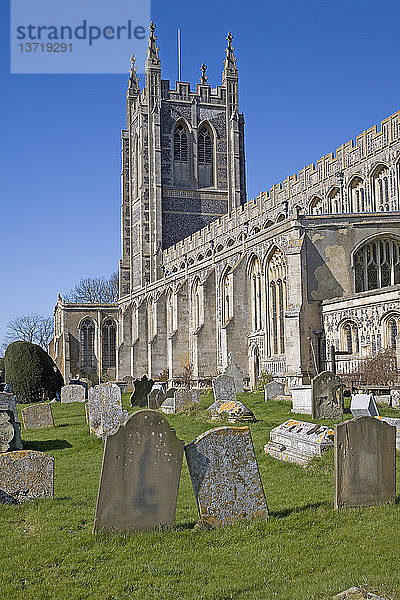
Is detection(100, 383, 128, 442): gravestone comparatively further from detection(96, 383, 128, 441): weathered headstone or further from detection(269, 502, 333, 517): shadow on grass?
detection(269, 502, 333, 517): shadow on grass

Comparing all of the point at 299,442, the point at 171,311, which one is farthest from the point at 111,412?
the point at 171,311

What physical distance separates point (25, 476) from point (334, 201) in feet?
93.3

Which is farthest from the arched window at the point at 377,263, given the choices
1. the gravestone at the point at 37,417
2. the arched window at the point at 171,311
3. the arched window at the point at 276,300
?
the arched window at the point at 171,311

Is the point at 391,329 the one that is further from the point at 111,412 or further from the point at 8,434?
the point at 8,434

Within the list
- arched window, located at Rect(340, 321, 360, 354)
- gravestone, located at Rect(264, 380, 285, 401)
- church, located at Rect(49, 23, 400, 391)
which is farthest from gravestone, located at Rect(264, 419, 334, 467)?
arched window, located at Rect(340, 321, 360, 354)

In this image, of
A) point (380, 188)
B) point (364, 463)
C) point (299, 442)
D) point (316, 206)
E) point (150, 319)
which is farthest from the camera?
point (150, 319)

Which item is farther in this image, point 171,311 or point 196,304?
point 171,311

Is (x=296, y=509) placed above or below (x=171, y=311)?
below

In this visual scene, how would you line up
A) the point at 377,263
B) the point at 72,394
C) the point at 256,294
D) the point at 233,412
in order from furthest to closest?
the point at 256,294, the point at 72,394, the point at 377,263, the point at 233,412

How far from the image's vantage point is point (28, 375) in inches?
1057

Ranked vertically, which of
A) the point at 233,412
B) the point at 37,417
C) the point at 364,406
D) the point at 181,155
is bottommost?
the point at 37,417

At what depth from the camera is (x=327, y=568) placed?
5.32 meters

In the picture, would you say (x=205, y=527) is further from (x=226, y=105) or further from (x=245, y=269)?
(x=226, y=105)

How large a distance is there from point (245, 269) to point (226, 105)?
33.9 metres
